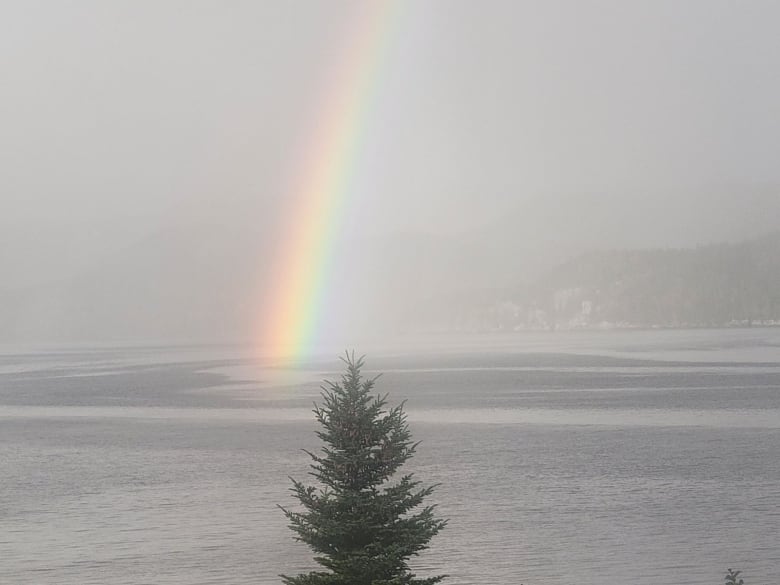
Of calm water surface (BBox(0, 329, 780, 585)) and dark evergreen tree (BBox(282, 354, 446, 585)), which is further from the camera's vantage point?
calm water surface (BBox(0, 329, 780, 585))

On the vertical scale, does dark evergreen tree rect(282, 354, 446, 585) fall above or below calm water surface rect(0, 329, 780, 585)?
above

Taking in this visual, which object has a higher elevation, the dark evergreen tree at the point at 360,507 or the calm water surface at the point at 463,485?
the dark evergreen tree at the point at 360,507

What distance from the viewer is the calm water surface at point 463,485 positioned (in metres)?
35.3

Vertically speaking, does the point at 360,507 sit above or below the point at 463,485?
above

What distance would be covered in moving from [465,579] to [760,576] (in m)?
10.4

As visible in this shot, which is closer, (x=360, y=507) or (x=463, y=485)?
(x=360, y=507)

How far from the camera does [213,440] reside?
2854 inches

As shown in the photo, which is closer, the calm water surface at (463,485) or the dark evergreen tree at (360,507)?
the dark evergreen tree at (360,507)

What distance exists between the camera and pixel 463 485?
4922cm

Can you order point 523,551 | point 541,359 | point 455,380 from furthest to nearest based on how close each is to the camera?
point 541,359
point 455,380
point 523,551

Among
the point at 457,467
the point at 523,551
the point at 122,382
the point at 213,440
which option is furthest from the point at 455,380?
the point at 523,551

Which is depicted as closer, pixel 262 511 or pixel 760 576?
pixel 760 576

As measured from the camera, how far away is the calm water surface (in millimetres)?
35281

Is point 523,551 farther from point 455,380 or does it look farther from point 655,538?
point 455,380
